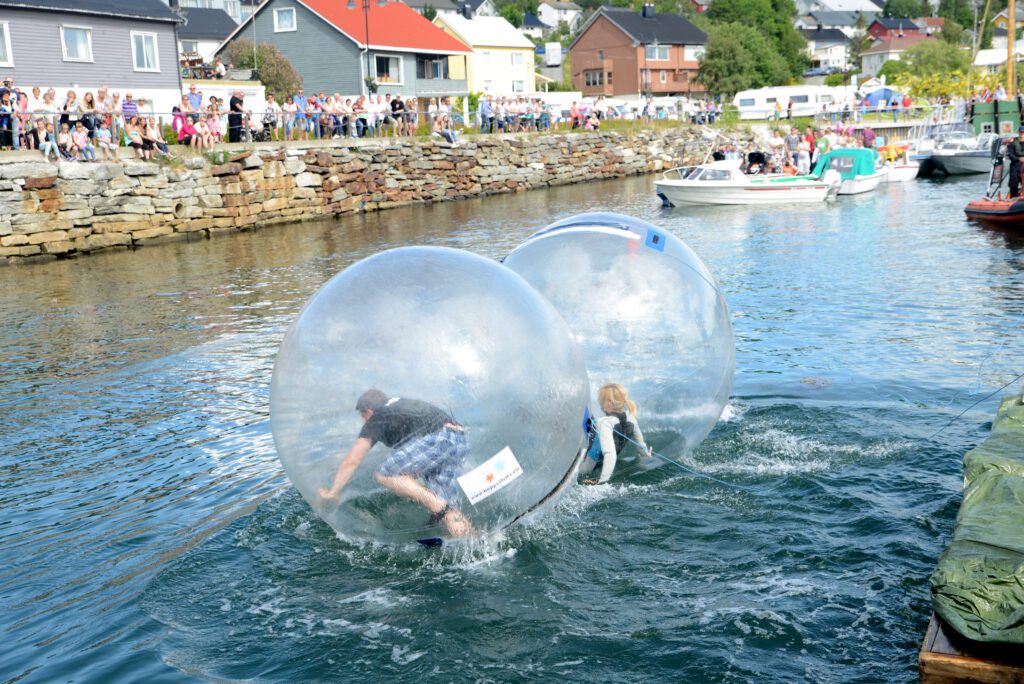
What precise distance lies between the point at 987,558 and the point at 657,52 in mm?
92232

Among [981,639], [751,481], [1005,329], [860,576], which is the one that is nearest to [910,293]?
[1005,329]

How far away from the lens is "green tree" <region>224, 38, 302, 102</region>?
5631 centimetres

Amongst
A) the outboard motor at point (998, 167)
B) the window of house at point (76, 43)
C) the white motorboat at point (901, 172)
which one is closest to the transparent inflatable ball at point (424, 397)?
the outboard motor at point (998, 167)

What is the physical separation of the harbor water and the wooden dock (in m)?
0.63

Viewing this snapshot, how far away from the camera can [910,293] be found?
625 inches

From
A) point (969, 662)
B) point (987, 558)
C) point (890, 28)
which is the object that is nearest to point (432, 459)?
point (969, 662)

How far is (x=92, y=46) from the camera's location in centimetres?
3825

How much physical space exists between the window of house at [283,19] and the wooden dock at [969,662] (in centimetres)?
5942

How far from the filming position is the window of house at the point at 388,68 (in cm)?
5741

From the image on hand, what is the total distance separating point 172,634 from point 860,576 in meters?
4.14

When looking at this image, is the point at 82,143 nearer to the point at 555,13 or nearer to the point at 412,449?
the point at 412,449

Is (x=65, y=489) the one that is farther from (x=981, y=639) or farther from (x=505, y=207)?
(x=505, y=207)

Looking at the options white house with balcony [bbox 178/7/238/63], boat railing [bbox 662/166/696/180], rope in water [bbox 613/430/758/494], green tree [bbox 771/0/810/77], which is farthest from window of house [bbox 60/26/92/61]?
green tree [bbox 771/0/810/77]

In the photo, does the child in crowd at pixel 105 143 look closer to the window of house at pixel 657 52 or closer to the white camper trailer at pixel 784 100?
the white camper trailer at pixel 784 100
